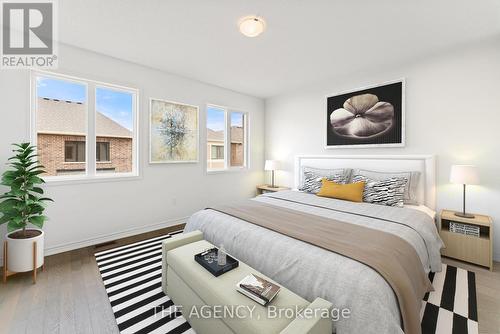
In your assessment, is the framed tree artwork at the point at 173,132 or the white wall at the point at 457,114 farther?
the framed tree artwork at the point at 173,132

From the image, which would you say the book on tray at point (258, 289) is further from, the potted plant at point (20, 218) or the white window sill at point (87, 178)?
the white window sill at point (87, 178)

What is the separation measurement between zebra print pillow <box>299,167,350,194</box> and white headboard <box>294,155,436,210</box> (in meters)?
0.24

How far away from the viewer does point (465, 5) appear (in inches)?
76.7

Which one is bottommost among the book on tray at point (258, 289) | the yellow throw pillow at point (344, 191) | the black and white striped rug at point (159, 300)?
the black and white striped rug at point (159, 300)

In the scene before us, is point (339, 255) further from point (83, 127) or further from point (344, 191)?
point (83, 127)

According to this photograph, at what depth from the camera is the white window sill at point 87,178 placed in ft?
8.54

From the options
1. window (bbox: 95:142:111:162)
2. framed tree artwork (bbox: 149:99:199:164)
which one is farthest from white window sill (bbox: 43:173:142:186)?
framed tree artwork (bbox: 149:99:199:164)

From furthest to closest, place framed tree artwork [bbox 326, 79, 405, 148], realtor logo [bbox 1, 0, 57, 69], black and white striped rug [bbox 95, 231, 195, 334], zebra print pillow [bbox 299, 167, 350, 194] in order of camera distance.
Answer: zebra print pillow [bbox 299, 167, 350, 194] < framed tree artwork [bbox 326, 79, 405, 148] < realtor logo [bbox 1, 0, 57, 69] < black and white striped rug [bbox 95, 231, 195, 334]

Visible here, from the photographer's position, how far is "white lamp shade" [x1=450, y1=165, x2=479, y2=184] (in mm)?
2410

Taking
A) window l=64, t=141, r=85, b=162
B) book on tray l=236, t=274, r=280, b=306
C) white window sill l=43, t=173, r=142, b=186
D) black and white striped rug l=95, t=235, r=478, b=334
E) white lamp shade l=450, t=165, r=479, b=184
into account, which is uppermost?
window l=64, t=141, r=85, b=162

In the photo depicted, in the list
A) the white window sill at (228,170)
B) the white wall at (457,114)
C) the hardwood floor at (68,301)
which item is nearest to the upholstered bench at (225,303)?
the hardwood floor at (68,301)

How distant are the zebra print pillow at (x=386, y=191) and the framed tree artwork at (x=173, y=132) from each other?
284 centimetres

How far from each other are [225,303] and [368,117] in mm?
3375

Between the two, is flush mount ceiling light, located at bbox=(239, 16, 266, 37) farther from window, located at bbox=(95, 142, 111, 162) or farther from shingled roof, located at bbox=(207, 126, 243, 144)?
window, located at bbox=(95, 142, 111, 162)
